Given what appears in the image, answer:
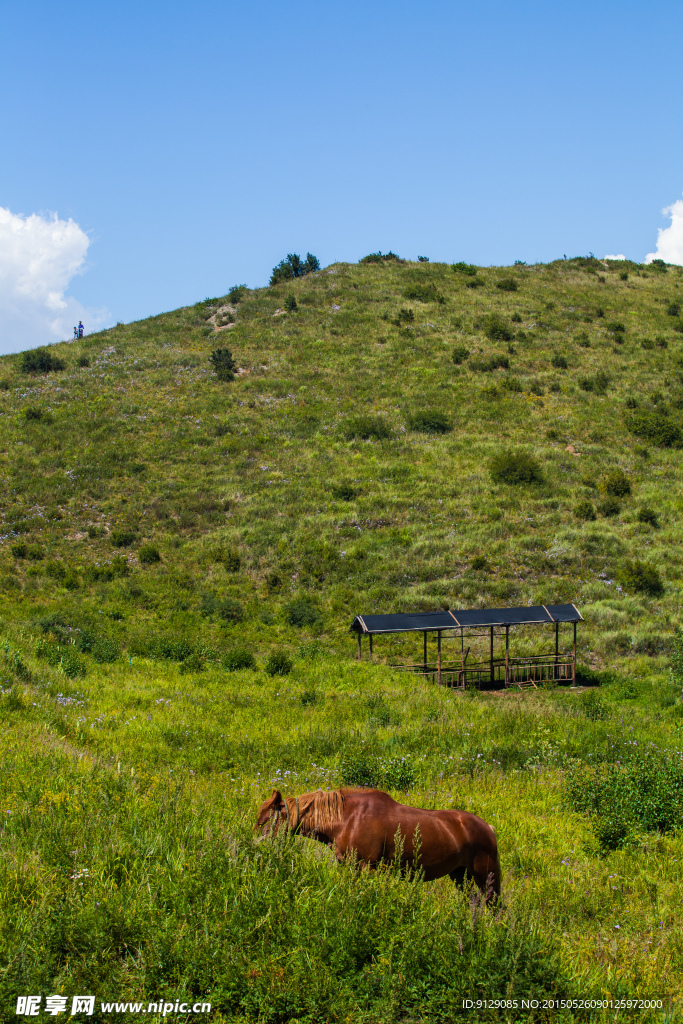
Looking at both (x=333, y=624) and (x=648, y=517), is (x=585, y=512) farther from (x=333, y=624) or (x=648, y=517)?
(x=333, y=624)

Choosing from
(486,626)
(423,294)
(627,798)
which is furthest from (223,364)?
(627,798)

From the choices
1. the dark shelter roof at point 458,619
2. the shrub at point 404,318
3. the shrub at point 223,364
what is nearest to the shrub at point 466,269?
the shrub at point 404,318

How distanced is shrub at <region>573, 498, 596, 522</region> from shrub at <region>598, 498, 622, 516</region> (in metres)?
0.53

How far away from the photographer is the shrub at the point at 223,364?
50281 millimetres

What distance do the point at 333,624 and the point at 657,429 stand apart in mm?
28963

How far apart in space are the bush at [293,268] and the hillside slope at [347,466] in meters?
7.98

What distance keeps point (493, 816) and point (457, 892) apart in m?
3.67

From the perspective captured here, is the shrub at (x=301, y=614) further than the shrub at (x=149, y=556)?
No

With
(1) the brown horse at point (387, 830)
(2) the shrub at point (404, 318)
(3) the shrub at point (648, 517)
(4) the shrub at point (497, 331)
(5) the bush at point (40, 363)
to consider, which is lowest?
(1) the brown horse at point (387, 830)

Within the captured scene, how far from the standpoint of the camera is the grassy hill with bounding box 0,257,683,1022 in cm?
461

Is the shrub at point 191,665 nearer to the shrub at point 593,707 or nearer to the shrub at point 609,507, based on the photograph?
the shrub at point 593,707

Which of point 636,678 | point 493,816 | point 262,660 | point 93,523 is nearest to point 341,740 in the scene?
point 493,816

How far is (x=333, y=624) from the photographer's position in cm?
2761

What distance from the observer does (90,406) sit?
45.7m
